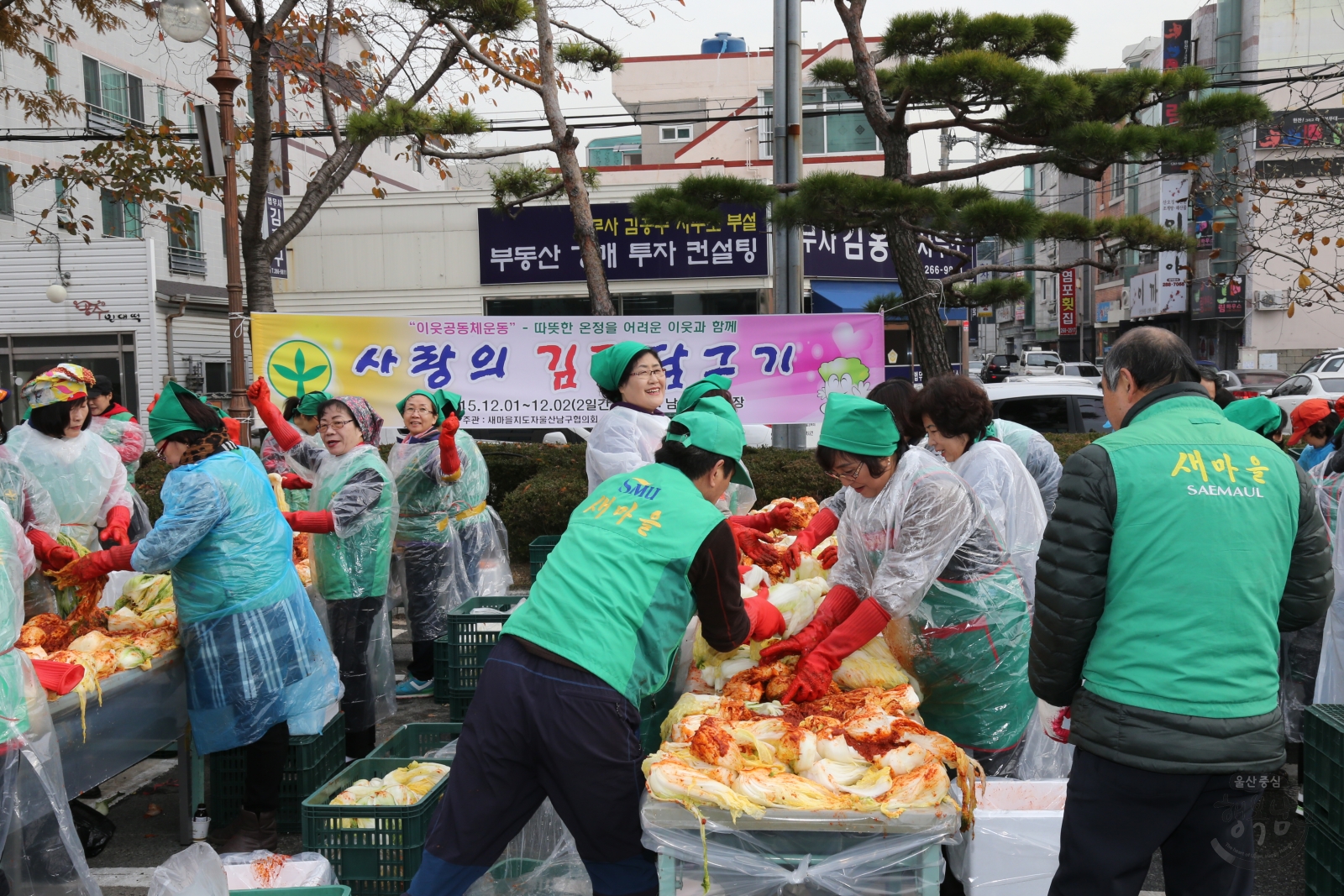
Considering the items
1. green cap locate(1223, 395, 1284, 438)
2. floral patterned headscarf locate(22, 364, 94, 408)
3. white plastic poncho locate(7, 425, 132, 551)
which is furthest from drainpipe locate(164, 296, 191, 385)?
green cap locate(1223, 395, 1284, 438)

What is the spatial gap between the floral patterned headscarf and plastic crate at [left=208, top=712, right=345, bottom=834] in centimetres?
233

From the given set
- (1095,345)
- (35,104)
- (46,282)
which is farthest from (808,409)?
(1095,345)

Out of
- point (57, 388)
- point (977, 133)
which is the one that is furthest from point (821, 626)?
point (977, 133)

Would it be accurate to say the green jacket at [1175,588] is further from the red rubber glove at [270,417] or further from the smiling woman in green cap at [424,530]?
the smiling woman in green cap at [424,530]

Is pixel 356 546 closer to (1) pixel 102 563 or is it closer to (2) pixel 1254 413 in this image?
(1) pixel 102 563

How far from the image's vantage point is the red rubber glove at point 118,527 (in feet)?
15.6

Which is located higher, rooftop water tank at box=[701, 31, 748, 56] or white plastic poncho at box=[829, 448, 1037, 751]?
rooftop water tank at box=[701, 31, 748, 56]

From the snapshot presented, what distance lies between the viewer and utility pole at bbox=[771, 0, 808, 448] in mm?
8477

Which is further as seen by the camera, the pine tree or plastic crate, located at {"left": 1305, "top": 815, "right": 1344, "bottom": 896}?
the pine tree

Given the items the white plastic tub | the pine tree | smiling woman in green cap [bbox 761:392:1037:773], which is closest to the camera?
the white plastic tub

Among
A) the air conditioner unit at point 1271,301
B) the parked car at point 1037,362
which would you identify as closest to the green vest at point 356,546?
the air conditioner unit at point 1271,301

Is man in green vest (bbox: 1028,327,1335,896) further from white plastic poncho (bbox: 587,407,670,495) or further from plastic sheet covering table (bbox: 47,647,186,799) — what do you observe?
plastic sheet covering table (bbox: 47,647,186,799)

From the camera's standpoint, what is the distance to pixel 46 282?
21.0 m

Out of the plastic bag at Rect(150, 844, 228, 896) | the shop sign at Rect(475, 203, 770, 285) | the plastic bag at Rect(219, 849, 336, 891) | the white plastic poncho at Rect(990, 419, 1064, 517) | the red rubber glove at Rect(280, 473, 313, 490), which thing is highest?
the shop sign at Rect(475, 203, 770, 285)
